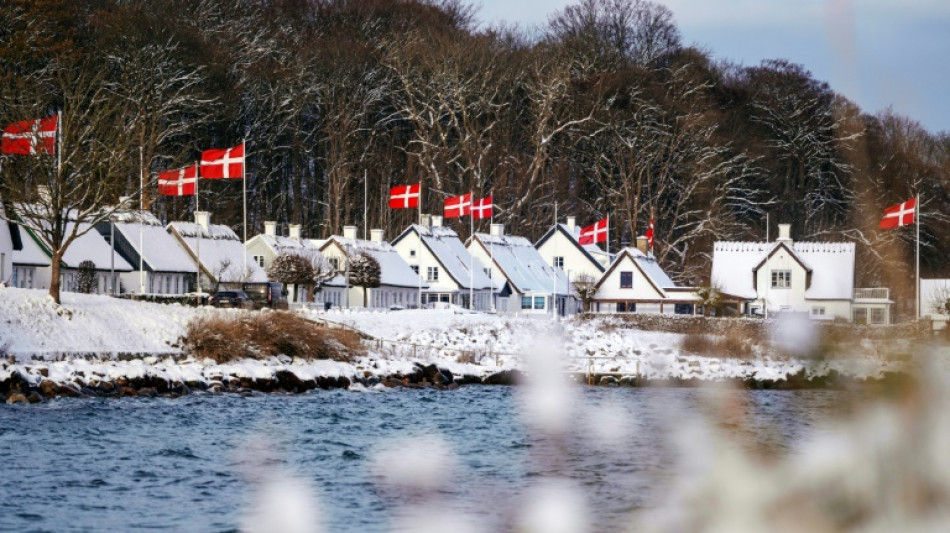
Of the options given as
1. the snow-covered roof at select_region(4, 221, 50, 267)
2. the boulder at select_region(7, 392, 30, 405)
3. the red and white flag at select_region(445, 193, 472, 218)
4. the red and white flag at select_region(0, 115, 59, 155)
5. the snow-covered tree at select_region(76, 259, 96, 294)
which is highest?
the red and white flag at select_region(0, 115, 59, 155)

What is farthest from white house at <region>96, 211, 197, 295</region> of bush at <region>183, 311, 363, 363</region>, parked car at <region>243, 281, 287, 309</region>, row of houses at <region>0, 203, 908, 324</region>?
bush at <region>183, 311, 363, 363</region>

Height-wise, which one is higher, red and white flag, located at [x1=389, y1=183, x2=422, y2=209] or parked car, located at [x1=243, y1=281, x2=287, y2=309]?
red and white flag, located at [x1=389, y1=183, x2=422, y2=209]

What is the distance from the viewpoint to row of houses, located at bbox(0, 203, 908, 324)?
252 ft

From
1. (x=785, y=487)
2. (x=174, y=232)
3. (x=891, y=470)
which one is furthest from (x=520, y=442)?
(x=174, y=232)

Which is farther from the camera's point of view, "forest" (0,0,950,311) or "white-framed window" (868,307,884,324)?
"forest" (0,0,950,311)

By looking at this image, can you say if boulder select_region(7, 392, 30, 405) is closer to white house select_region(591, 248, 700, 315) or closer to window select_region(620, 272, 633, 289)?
white house select_region(591, 248, 700, 315)

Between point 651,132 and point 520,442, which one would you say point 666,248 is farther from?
point 520,442

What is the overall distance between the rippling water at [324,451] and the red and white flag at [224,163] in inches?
861

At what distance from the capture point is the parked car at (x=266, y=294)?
62.4 metres

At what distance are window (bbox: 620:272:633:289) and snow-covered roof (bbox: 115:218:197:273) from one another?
84.8 feet

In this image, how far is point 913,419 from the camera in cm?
1120

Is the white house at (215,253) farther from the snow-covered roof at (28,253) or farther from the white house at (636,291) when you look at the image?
the white house at (636,291)

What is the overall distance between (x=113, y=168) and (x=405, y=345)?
13.1 metres

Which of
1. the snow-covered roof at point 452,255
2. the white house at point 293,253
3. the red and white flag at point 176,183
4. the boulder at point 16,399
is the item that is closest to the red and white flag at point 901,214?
the snow-covered roof at point 452,255
